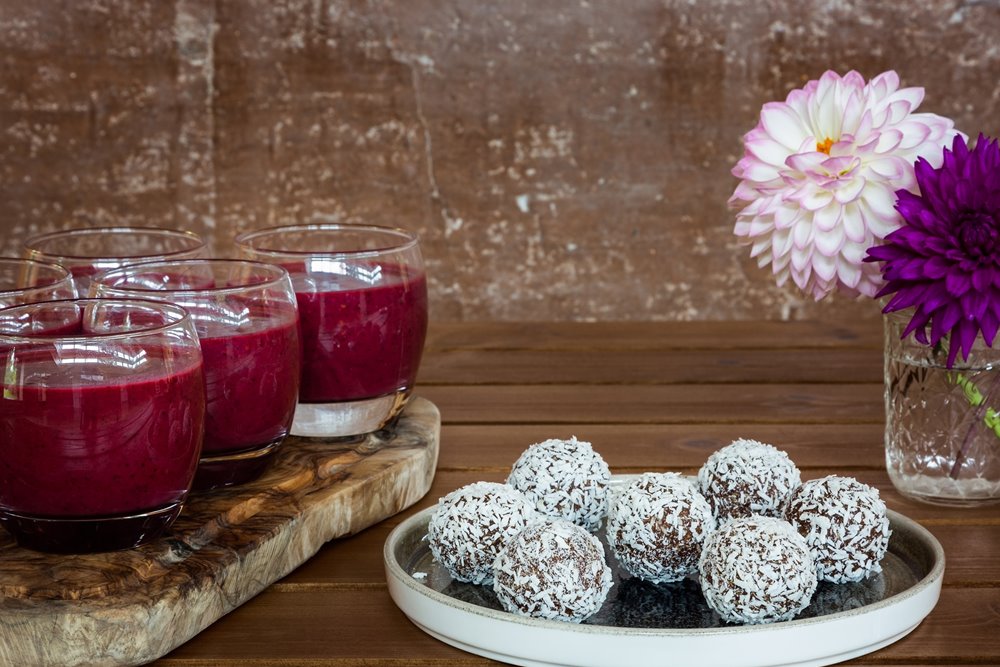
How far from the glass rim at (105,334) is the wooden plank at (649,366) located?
59cm

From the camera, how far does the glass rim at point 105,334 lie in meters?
0.72

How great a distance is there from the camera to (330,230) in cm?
113

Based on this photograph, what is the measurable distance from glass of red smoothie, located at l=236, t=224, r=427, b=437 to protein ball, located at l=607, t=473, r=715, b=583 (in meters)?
0.32

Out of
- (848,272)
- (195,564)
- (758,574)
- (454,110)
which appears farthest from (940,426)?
(454,110)

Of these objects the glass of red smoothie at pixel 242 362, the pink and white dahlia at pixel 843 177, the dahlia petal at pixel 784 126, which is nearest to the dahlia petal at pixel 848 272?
the pink and white dahlia at pixel 843 177

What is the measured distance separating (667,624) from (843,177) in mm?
380

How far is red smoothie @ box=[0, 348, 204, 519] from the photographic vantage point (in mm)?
711

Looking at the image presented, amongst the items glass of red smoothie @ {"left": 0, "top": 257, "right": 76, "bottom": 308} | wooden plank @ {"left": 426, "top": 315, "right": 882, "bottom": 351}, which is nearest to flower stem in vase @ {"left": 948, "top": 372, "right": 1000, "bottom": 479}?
wooden plank @ {"left": 426, "top": 315, "right": 882, "bottom": 351}

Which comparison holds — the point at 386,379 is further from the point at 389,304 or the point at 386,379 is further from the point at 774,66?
the point at 774,66

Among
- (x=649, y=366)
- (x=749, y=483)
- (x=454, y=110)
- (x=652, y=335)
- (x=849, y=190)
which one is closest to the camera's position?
(x=749, y=483)

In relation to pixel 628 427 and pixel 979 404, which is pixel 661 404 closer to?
pixel 628 427

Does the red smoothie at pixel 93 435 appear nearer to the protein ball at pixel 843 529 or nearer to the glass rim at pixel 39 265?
the glass rim at pixel 39 265

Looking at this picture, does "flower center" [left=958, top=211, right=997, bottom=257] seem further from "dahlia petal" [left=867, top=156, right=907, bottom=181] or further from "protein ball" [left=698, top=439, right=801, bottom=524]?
"protein ball" [left=698, top=439, right=801, bottom=524]

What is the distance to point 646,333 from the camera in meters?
1.58
